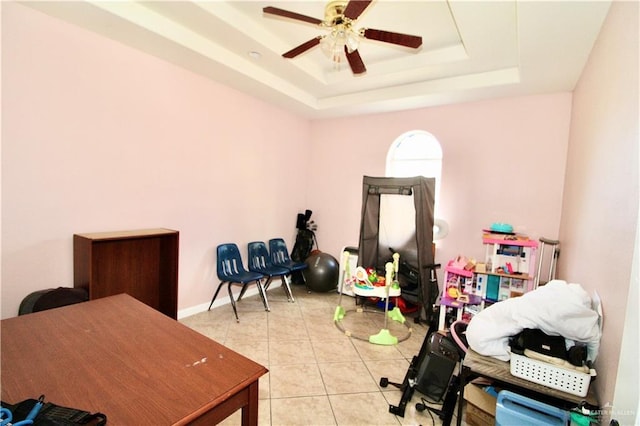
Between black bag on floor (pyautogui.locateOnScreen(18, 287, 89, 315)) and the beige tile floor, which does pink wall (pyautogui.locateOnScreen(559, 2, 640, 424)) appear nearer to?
the beige tile floor

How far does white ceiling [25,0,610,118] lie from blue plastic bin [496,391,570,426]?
236cm

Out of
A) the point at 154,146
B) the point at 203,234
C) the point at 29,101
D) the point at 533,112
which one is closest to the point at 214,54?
the point at 154,146

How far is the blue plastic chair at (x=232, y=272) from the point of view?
349 cm

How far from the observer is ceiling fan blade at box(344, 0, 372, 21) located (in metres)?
1.68

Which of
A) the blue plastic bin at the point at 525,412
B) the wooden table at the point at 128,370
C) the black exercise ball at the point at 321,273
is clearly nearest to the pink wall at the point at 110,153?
the black exercise ball at the point at 321,273

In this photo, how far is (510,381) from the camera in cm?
150

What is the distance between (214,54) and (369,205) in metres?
2.41

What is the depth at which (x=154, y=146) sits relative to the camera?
10.00ft

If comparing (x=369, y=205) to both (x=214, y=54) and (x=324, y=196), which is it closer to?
(x=324, y=196)

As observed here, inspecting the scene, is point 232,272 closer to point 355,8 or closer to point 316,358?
point 316,358

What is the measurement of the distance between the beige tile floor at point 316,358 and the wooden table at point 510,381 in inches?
25.7

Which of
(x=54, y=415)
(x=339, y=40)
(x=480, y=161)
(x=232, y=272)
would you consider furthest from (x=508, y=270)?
(x=54, y=415)

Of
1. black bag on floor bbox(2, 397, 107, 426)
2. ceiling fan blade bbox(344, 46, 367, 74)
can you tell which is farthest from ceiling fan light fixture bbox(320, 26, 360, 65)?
black bag on floor bbox(2, 397, 107, 426)

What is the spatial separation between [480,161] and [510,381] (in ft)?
9.27
